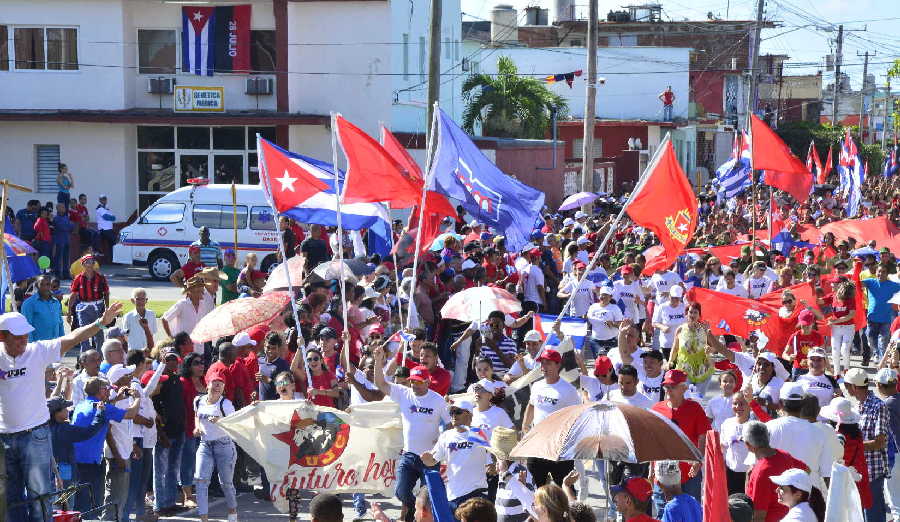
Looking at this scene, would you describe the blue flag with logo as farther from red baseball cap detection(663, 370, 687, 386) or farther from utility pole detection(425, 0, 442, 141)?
utility pole detection(425, 0, 442, 141)

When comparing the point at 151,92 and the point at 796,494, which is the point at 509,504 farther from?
the point at 151,92

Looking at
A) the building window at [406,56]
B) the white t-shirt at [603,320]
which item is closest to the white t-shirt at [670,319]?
the white t-shirt at [603,320]

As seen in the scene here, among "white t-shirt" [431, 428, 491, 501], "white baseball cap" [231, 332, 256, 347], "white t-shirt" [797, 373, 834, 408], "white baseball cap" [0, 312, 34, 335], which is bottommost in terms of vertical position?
"white t-shirt" [431, 428, 491, 501]

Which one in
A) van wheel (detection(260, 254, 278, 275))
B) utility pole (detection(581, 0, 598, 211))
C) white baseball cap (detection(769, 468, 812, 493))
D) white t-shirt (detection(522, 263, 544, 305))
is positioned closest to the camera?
white baseball cap (detection(769, 468, 812, 493))

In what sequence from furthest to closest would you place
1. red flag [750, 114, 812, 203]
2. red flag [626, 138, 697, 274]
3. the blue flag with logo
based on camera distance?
red flag [750, 114, 812, 203], the blue flag with logo, red flag [626, 138, 697, 274]

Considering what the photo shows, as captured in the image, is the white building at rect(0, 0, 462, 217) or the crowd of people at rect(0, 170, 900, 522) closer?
the crowd of people at rect(0, 170, 900, 522)

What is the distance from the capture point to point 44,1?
105 ft

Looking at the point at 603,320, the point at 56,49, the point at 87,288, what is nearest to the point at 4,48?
the point at 56,49

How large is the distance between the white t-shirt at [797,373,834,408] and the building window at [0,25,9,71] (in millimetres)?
26144

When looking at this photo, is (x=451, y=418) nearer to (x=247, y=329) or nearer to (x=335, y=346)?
(x=335, y=346)

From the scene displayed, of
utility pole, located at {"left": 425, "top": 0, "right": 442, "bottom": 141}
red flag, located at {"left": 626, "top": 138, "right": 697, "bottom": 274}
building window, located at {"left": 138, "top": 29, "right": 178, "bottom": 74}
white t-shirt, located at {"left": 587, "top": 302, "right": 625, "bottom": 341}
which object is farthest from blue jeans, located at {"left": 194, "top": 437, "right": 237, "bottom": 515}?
building window, located at {"left": 138, "top": 29, "right": 178, "bottom": 74}

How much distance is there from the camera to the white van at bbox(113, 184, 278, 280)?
26.0 metres

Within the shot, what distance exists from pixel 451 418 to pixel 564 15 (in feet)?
227

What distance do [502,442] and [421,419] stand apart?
102cm
